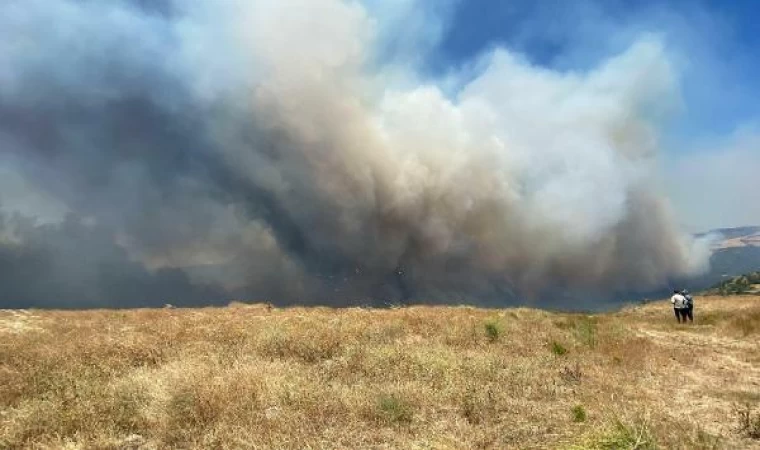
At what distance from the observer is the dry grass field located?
321 inches

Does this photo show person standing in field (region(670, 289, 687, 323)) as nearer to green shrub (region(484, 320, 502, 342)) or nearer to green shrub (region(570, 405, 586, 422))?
green shrub (region(484, 320, 502, 342))

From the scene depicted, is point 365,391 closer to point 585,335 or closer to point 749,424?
point 749,424

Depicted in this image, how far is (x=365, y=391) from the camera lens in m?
10.6

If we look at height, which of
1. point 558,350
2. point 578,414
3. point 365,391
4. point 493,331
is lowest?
point 578,414

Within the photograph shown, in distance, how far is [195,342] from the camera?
53.0ft

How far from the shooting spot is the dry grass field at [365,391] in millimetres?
8156

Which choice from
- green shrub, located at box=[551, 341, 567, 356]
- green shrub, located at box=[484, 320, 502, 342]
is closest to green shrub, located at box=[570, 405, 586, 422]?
green shrub, located at box=[551, 341, 567, 356]

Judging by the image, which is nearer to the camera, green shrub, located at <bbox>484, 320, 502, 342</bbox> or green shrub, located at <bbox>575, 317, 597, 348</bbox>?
green shrub, located at <bbox>484, 320, 502, 342</bbox>

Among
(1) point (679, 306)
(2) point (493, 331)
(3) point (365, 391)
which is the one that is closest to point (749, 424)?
(3) point (365, 391)

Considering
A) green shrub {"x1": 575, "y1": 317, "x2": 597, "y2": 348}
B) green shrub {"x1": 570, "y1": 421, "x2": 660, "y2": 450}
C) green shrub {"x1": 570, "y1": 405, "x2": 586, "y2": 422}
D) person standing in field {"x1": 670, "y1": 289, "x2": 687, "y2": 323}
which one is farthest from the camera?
person standing in field {"x1": 670, "y1": 289, "x2": 687, "y2": 323}

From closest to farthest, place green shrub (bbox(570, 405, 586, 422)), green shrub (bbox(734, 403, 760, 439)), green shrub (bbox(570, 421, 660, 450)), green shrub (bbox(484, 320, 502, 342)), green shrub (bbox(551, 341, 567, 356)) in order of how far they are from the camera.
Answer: green shrub (bbox(570, 421, 660, 450)) < green shrub (bbox(734, 403, 760, 439)) < green shrub (bbox(570, 405, 586, 422)) < green shrub (bbox(551, 341, 567, 356)) < green shrub (bbox(484, 320, 502, 342))

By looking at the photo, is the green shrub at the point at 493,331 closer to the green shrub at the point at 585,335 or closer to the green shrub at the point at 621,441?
the green shrub at the point at 585,335

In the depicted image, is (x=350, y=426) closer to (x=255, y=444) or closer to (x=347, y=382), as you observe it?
(x=255, y=444)

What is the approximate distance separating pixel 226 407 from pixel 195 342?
301 inches
